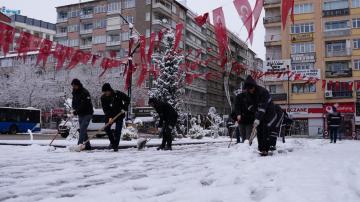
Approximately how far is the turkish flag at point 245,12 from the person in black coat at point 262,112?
5.89m

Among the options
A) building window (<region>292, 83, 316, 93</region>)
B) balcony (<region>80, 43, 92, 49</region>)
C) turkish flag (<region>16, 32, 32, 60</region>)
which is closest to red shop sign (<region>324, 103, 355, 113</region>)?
building window (<region>292, 83, 316, 93</region>)

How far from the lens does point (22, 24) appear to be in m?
91.1

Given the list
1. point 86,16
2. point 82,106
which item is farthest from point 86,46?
point 82,106

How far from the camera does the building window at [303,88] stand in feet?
A: 164

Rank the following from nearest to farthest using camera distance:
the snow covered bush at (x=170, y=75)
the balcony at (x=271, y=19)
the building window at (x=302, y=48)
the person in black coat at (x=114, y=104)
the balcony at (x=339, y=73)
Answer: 1. the person in black coat at (x=114, y=104)
2. the snow covered bush at (x=170, y=75)
3. the balcony at (x=339, y=73)
4. the building window at (x=302, y=48)
5. the balcony at (x=271, y=19)

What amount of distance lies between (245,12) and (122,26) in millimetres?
49446

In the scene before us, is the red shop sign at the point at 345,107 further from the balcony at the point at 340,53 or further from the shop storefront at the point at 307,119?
the balcony at the point at 340,53

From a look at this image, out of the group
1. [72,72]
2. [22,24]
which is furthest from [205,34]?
[22,24]

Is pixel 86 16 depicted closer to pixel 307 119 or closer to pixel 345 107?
pixel 307 119

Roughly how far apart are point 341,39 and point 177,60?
83.9 ft

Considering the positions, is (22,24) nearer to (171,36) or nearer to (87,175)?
(171,36)

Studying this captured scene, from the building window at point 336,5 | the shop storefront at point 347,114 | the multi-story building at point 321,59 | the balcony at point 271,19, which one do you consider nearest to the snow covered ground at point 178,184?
the multi-story building at point 321,59

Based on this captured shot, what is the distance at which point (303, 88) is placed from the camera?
165 ft

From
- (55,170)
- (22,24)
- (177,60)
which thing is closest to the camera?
(55,170)
